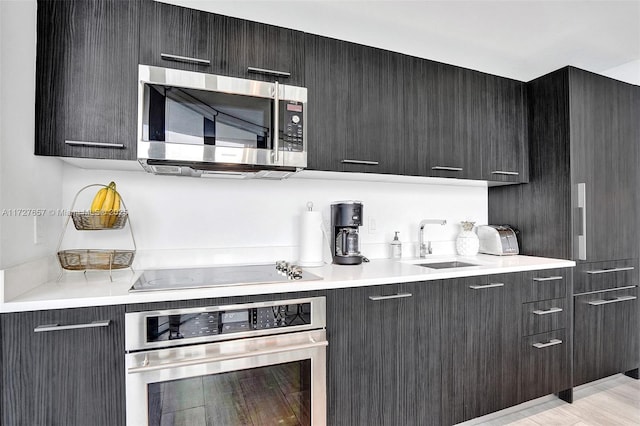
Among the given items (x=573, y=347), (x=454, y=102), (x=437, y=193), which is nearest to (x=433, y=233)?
(x=437, y=193)

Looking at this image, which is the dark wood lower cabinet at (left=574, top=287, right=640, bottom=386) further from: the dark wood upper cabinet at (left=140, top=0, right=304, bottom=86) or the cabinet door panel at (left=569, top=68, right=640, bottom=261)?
the dark wood upper cabinet at (left=140, top=0, right=304, bottom=86)

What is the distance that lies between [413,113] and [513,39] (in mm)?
1010

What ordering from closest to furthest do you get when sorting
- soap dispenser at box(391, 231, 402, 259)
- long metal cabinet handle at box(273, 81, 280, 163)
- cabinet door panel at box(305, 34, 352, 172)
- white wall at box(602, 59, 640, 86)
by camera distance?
long metal cabinet handle at box(273, 81, 280, 163) → cabinet door panel at box(305, 34, 352, 172) → soap dispenser at box(391, 231, 402, 259) → white wall at box(602, 59, 640, 86)

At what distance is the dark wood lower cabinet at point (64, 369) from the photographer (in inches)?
45.3

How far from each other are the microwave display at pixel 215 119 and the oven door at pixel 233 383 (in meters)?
0.89

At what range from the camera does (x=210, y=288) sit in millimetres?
1356

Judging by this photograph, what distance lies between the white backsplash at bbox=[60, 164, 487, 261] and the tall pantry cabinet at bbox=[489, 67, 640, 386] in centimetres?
50

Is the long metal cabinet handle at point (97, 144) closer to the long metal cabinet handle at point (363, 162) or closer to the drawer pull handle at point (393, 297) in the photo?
the long metal cabinet handle at point (363, 162)

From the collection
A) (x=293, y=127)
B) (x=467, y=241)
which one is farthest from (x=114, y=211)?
(x=467, y=241)

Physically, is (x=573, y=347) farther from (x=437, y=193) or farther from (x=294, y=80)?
(x=294, y=80)

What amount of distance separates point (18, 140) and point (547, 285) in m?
2.76

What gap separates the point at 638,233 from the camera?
2498 mm

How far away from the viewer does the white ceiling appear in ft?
6.52

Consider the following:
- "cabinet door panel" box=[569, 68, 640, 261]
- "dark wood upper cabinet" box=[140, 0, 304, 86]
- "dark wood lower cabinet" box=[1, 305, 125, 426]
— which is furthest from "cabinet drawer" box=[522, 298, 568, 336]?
"dark wood lower cabinet" box=[1, 305, 125, 426]
